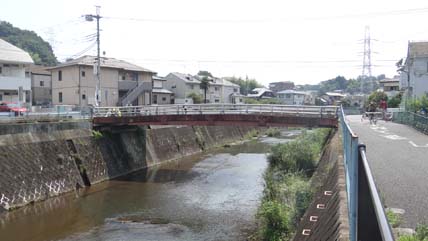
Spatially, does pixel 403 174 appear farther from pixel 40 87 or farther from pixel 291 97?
pixel 291 97

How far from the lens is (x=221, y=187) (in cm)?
2595

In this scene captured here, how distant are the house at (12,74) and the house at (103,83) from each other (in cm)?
654

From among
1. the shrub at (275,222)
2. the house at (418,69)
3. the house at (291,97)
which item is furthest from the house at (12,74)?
the house at (291,97)

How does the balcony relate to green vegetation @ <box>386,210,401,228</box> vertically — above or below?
above

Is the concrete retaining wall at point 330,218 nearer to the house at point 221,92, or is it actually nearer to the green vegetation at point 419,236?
the green vegetation at point 419,236

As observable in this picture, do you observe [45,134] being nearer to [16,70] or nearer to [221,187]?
[221,187]

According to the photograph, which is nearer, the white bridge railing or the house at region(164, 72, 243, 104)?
the white bridge railing

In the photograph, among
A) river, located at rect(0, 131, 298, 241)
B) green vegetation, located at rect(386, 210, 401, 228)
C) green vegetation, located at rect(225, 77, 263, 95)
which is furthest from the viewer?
green vegetation, located at rect(225, 77, 263, 95)

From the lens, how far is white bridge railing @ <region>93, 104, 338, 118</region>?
2569cm

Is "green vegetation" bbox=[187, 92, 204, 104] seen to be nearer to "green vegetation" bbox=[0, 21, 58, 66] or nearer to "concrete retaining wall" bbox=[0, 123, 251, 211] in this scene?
"concrete retaining wall" bbox=[0, 123, 251, 211]

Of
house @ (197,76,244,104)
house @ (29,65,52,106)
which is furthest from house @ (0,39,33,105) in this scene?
house @ (197,76,244,104)

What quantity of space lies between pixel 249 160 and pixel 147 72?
19.8 metres

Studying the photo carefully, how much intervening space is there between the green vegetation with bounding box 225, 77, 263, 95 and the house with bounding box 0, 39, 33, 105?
7303cm

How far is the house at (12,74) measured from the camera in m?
35.4
